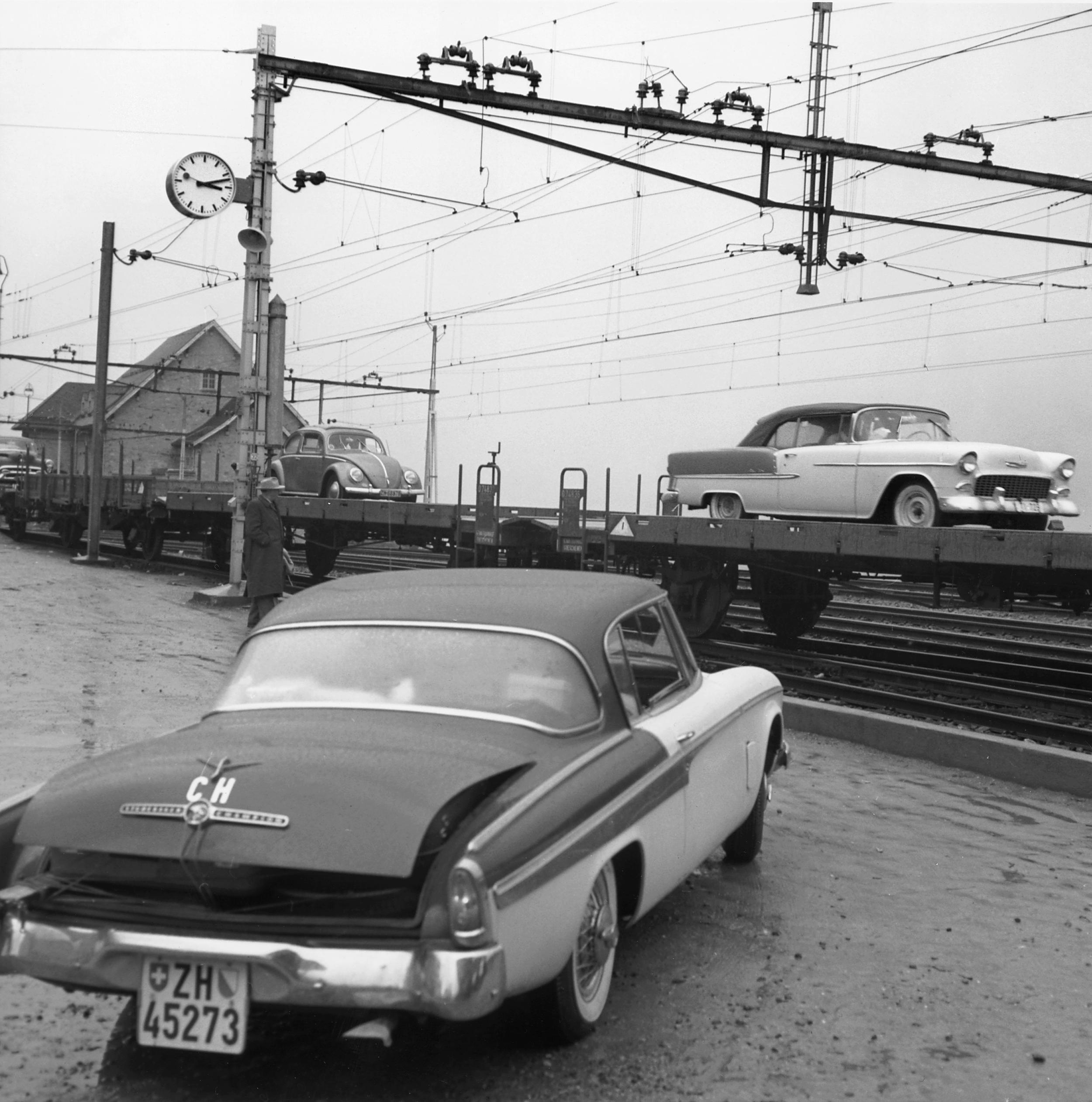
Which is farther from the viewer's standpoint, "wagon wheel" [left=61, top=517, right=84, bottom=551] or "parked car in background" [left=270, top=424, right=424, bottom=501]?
"wagon wheel" [left=61, top=517, right=84, bottom=551]

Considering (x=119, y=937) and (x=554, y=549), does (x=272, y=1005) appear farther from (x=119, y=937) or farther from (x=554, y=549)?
(x=554, y=549)

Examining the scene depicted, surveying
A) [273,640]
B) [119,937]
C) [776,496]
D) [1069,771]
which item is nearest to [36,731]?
[273,640]

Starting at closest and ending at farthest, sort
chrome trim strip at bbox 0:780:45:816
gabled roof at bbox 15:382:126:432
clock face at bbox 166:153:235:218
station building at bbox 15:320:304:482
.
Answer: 1. chrome trim strip at bbox 0:780:45:816
2. clock face at bbox 166:153:235:218
3. station building at bbox 15:320:304:482
4. gabled roof at bbox 15:382:126:432

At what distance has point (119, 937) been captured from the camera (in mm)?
3479

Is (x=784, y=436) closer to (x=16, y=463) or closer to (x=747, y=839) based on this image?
(x=747, y=839)

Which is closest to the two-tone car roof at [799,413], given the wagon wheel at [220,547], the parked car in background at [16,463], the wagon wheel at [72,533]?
the wagon wheel at [220,547]

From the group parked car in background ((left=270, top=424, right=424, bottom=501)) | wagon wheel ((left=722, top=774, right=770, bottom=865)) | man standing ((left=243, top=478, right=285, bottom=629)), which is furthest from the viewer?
parked car in background ((left=270, top=424, right=424, bottom=501))

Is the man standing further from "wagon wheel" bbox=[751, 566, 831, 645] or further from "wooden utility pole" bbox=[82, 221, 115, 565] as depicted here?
"wooden utility pole" bbox=[82, 221, 115, 565]

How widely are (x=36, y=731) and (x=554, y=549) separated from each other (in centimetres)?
857

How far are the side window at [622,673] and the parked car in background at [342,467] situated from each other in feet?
64.7

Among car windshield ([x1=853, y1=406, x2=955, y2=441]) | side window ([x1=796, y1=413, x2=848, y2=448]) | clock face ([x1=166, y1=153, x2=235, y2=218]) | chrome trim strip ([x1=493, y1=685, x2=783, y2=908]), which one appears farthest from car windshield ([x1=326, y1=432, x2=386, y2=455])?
chrome trim strip ([x1=493, y1=685, x2=783, y2=908])

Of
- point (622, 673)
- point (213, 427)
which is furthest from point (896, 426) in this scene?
point (213, 427)

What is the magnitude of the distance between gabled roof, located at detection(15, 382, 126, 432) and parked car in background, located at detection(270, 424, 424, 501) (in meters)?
48.4

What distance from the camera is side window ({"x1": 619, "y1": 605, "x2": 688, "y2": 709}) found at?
15.8 feet
